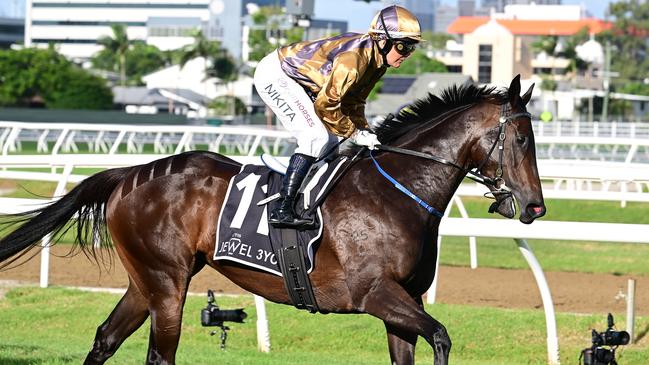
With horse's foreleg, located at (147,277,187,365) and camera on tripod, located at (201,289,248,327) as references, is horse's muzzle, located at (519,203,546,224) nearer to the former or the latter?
horse's foreleg, located at (147,277,187,365)

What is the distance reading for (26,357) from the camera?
19.9 feet

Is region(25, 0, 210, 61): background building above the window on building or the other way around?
above

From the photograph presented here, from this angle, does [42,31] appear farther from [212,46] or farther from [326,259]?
[326,259]

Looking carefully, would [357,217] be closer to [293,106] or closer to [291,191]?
[291,191]

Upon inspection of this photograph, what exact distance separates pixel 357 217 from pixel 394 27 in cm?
82

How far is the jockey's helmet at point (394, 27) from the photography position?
196 inches

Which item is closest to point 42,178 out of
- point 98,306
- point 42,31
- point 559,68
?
point 98,306

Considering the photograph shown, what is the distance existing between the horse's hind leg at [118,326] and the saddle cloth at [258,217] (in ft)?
1.62

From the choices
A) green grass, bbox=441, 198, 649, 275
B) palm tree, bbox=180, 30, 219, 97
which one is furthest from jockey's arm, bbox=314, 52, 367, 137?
palm tree, bbox=180, 30, 219, 97

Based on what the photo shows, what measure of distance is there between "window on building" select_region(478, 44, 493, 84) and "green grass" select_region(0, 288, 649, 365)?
81134 millimetres

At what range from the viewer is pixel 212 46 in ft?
232

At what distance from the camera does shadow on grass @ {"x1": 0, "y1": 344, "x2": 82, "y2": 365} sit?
19.6 feet

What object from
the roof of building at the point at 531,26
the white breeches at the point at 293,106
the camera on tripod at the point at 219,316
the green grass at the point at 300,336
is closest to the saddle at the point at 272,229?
the white breeches at the point at 293,106

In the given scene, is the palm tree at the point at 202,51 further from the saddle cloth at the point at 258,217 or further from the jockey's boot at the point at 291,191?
the jockey's boot at the point at 291,191
